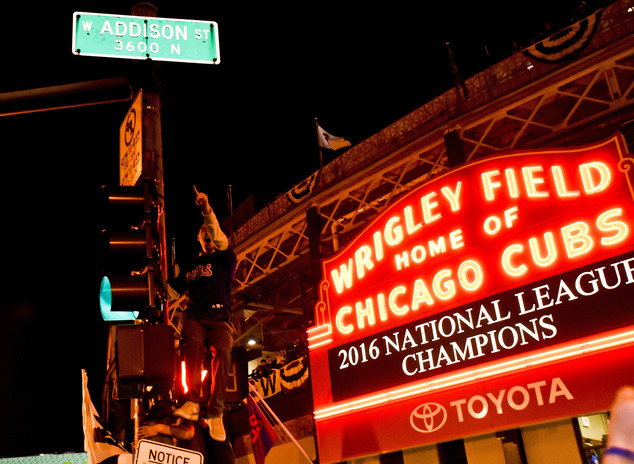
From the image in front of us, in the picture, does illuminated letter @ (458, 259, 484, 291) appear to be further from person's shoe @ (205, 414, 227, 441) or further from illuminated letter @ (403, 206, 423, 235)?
person's shoe @ (205, 414, 227, 441)

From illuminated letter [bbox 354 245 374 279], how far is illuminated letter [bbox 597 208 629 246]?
13.5 feet

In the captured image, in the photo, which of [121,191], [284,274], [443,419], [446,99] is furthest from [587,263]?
[284,274]

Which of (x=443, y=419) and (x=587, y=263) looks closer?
(x=587, y=263)

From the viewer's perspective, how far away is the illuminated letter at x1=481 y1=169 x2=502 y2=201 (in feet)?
33.8

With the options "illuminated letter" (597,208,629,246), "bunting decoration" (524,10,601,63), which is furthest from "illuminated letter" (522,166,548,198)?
"bunting decoration" (524,10,601,63)

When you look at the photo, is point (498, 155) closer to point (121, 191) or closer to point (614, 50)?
point (614, 50)

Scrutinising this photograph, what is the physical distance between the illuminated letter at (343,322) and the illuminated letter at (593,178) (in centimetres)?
465

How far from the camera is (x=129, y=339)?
4.37 meters

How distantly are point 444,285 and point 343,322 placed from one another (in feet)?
6.99

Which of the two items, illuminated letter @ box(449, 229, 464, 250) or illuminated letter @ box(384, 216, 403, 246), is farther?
illuminated letter @ box(384, 216, 403, 246)

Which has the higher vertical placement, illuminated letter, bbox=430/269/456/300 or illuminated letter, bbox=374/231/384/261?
illuminated letter, bbox=374/231/384/261

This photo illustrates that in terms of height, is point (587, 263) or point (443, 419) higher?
point (587, 263)

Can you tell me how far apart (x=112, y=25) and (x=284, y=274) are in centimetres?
1602

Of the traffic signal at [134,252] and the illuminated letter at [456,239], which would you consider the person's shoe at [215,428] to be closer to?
the traffic signal at [134,252]
